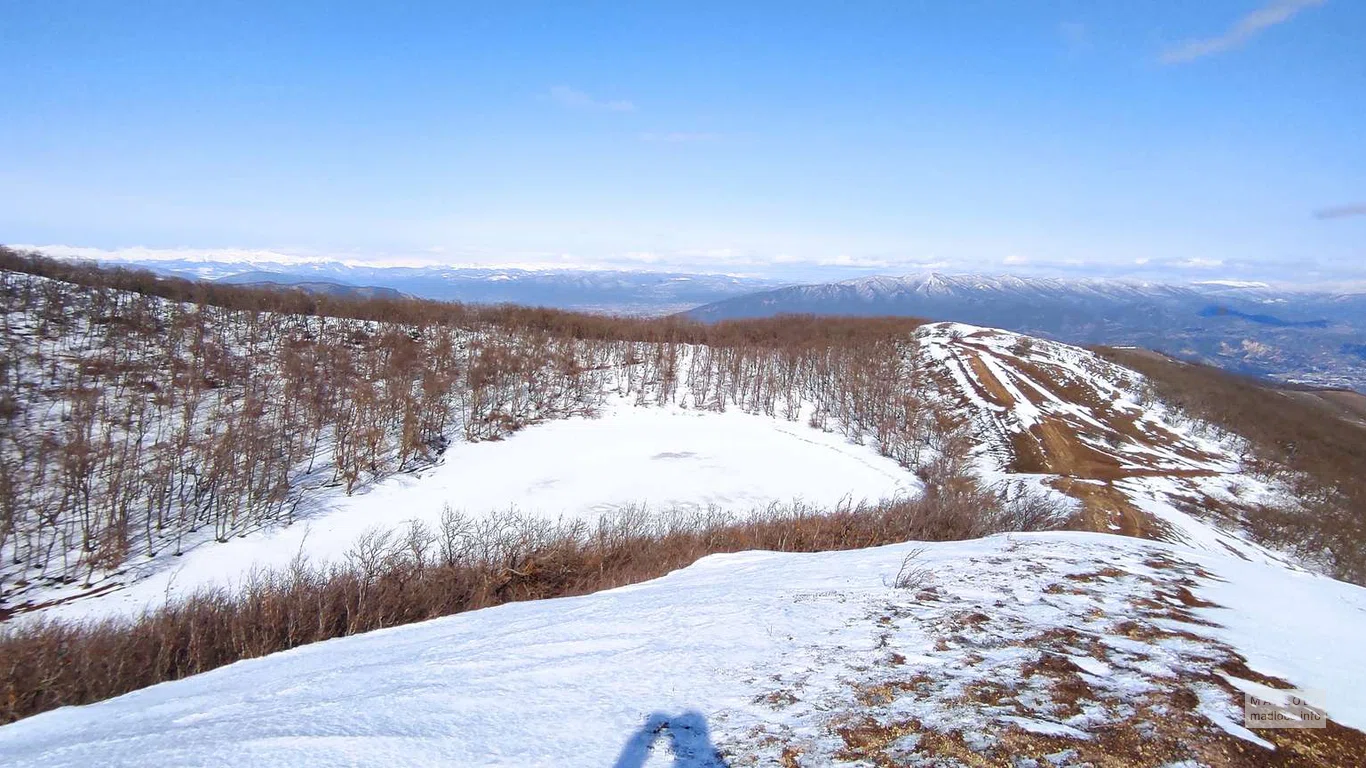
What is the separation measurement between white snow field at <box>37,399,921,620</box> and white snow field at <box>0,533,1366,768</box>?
16002mm

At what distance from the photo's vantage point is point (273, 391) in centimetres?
4200

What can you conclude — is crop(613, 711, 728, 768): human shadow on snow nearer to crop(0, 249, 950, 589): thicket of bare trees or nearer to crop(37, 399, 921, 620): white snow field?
crop(37, 399, 921, 620): white snow field

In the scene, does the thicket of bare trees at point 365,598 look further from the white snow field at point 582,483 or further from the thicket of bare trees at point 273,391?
the thicket of bare trees at point 273,391

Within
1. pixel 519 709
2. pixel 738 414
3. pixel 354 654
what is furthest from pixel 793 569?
pixel 738 414

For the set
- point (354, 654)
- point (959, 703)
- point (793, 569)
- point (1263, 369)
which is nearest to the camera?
point (959, 703)

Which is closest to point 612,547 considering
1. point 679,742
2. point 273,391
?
point 679,742

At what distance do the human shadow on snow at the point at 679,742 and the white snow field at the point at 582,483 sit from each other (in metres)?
18.8

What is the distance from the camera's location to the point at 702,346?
244 ft

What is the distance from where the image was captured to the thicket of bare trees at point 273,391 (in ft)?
86.3

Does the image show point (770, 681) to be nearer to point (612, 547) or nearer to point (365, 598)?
point (365, 598)

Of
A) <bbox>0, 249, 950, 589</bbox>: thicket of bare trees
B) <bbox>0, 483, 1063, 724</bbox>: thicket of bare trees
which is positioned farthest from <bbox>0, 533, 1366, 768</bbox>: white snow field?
<bbox>0, 249, 950, 589</bbox>: thicket of bare trees

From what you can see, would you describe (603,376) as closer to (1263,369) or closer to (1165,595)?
(1165,595)

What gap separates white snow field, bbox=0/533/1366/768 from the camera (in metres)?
3.21

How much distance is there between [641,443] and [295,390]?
2626 cm
